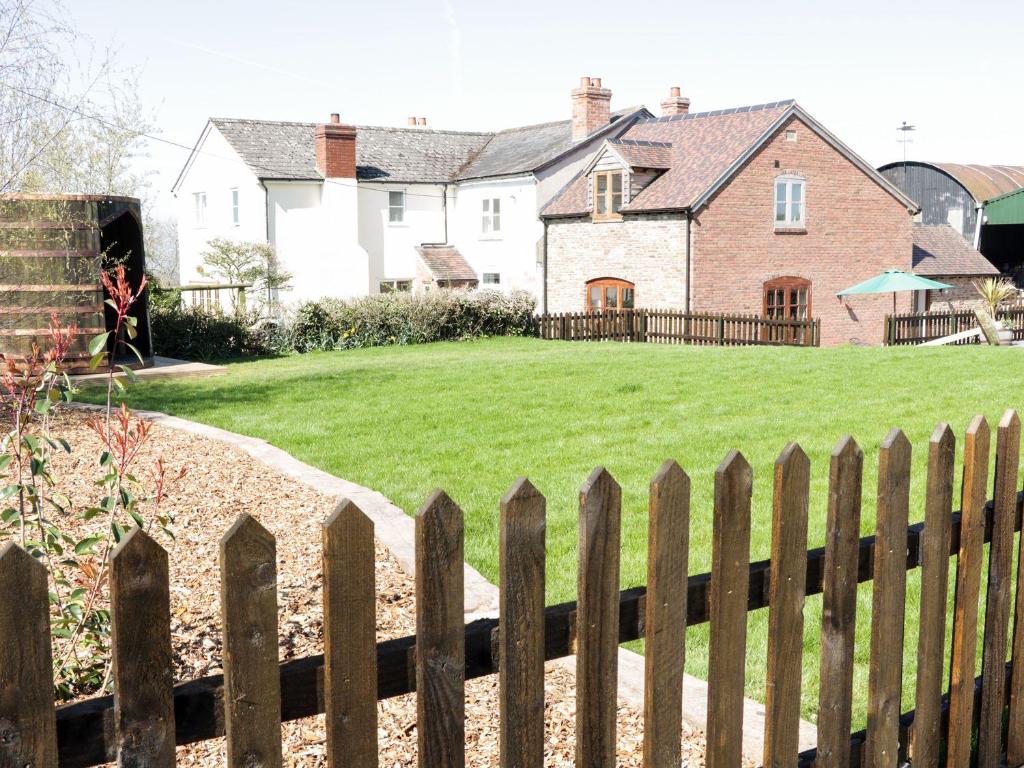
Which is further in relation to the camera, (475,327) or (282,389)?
(475,327)

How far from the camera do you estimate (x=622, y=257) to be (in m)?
31.9

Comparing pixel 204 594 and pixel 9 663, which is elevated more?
pixel 9 663

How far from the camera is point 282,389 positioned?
582 inches

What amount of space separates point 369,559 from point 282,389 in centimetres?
1321

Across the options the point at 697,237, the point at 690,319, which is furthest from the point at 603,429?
the point at 697,237

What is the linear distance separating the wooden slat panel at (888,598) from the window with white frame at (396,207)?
3716cm

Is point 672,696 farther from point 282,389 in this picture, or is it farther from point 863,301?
point 863,301

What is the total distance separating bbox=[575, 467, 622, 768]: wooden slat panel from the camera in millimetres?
2189

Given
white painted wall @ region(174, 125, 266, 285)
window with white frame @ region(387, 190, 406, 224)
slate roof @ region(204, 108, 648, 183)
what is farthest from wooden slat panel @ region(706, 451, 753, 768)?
window with white frame @ region(387, 190, 406, 224)

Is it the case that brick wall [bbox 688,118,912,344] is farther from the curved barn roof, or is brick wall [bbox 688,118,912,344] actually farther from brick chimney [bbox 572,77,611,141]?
the curved barn roof

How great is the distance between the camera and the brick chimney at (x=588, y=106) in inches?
1460

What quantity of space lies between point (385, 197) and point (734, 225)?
14.2 meters

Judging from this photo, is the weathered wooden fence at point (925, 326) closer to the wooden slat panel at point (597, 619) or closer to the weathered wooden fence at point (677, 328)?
the weathered wooden fence at point (677, 328)

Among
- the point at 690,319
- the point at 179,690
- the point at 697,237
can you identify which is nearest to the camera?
the point at 179,690
